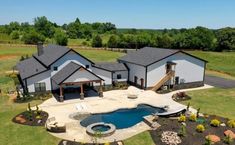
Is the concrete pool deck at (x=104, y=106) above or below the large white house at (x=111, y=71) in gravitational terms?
below

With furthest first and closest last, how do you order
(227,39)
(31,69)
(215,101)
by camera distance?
1. (227,39)
2. (31,69)
3. (215,101)

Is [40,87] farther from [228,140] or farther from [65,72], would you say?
[228,140]

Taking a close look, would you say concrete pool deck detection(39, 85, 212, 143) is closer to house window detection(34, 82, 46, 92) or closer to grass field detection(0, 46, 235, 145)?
grass field detection(0, 46, 235, 145)

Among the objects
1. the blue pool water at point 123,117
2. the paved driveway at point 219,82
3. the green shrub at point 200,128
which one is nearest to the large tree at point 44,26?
the paved driveway at point 219,82

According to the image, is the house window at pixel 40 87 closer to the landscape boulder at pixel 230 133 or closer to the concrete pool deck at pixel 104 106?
the concrete pool deck at pixel 104 106

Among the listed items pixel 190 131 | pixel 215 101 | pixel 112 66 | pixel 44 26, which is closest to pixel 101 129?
A: pixel 190 131

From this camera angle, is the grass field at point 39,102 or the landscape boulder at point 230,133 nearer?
the grass field at point 39,102

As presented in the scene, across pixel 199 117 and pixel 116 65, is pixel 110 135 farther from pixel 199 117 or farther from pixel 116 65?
pixel 116 65
